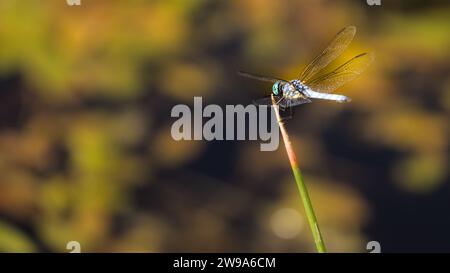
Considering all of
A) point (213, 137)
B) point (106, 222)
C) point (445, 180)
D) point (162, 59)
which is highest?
point (162, 59)

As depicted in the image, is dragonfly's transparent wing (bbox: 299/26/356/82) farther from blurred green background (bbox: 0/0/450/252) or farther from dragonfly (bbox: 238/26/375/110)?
blurred green background (bbox: 0/0/450/252)

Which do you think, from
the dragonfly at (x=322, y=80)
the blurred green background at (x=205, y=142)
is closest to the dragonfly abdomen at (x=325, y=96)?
the dragonfly at (x=322, y=80)

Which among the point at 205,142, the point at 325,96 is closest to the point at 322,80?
the point at 325,96

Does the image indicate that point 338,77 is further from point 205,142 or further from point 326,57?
point 205,142

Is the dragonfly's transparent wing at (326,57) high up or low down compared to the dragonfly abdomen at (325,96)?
up

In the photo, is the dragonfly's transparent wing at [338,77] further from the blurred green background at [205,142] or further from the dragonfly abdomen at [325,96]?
the blurred green background at [205,142]

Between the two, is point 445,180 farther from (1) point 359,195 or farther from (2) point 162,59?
(2) point 162,59
